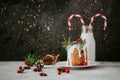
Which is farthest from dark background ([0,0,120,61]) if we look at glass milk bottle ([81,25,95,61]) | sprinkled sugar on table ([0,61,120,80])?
sprinkled sugar on table ([0,61,120,80])

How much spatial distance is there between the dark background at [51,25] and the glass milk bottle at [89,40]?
0.17 m

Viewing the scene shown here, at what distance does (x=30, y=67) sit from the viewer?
1.68 metres

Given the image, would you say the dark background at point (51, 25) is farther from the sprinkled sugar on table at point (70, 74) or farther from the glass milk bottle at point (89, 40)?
the sprinkled sugar on table at point (70, 74)

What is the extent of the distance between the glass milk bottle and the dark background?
17cm

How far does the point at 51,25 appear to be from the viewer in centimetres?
200

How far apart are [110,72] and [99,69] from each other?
0.11 metres

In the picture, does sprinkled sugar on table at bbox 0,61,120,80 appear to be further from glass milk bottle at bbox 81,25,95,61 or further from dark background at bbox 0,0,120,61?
dark background at bbox 0,0,120,61

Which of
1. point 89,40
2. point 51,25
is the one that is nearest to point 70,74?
point 89,40

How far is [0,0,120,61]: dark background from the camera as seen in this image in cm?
198

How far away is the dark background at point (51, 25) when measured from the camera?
1.98 metres

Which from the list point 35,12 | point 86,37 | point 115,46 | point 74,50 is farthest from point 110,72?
point 35,12

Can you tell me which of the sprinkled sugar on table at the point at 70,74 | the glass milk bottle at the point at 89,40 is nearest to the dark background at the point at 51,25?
the glass milk bottle at the point at 89,40

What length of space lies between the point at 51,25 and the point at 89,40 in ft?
1.06

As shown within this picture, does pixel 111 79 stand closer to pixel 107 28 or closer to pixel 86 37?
pixel 86 37
